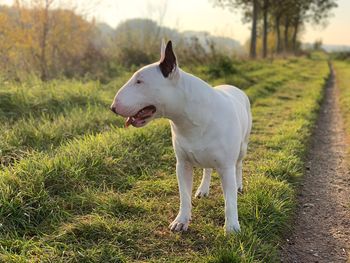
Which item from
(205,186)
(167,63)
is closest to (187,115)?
(167,63)

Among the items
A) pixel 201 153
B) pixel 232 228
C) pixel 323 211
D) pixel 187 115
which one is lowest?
pixel 323 211

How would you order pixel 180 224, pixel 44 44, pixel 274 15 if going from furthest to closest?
pixel 274 15
pixel 44 44
pixel 180 224

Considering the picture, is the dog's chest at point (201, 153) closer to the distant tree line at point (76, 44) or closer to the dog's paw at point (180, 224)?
the dog's paw at point (180, 224)

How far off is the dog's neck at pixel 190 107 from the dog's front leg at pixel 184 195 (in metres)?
0.49

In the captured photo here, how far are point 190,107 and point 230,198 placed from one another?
3.18ft

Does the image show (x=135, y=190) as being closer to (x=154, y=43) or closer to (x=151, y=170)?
(x=151, y=170)

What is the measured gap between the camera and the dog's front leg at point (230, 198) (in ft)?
12.4

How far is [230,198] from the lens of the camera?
3805 mm

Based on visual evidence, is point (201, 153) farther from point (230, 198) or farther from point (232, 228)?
point (232, 228)

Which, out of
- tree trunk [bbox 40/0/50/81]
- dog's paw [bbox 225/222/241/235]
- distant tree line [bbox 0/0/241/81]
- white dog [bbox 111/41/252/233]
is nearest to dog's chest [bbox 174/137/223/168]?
white dog [bbox 111/41/252/233]

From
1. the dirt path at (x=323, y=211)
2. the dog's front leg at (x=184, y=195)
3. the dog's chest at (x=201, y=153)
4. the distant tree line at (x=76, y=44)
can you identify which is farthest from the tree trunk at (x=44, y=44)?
the dog's chest at (x=201, y=153)

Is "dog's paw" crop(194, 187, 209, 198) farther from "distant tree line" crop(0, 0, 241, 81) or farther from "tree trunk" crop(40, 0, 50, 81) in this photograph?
"tree trunk" crop(40, 0, 50, 81)

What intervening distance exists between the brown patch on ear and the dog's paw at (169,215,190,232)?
1.52 metres

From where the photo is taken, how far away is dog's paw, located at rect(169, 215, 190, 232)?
3.99 meters
